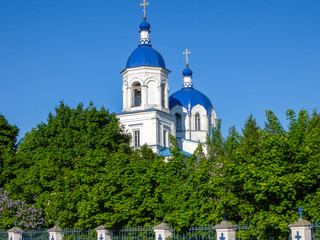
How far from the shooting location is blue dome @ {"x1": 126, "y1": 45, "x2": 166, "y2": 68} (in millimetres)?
38219

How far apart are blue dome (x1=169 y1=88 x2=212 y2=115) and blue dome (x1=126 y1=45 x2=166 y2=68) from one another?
30.0 feet

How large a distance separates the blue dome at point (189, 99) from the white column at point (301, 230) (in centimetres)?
3318

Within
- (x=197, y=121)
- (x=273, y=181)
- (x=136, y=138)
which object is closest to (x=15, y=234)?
(x=273, y=181)

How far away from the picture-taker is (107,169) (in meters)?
22.0

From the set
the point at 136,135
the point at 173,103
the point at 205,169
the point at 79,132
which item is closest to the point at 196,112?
the point at 173,103

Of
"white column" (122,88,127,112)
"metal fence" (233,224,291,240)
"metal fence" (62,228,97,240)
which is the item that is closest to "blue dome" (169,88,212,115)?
"white column" (122,88,127,112)

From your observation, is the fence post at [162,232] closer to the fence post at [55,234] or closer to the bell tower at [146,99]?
the fence post at [55,234]

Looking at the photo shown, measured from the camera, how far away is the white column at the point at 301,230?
14.0 metres

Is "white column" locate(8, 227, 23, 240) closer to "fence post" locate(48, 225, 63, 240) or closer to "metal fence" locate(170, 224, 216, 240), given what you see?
"fence post" locate(48, 225, 63, 240)

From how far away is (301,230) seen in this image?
1406 centimetres

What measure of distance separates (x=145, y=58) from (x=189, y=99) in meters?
10.5

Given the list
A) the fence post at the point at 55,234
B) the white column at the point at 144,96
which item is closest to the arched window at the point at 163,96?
the white column at the point at 144,96

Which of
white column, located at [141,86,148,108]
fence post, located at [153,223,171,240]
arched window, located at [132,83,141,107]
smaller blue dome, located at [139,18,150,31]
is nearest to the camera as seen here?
fence post, located at [153,223,171,240]

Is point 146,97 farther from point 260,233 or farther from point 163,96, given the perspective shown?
point 260,233
